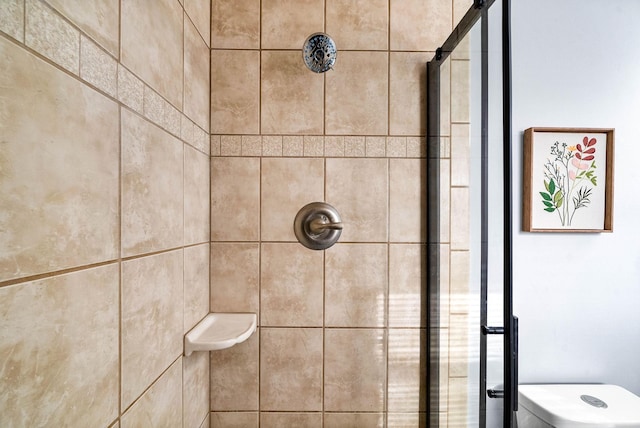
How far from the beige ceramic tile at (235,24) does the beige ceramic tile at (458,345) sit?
1.16 metres

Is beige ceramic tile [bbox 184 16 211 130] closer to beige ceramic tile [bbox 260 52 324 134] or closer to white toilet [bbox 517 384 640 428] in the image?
beige ceramic tile [bbox 260 52 324 134]

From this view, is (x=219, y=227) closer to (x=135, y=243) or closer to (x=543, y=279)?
(x=135, y=243)

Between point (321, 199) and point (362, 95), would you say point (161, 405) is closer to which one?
point (321, 199)

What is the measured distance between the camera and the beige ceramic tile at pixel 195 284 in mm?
1080

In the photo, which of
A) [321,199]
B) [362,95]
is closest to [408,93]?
[362,95]

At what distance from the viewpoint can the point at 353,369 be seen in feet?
4.40

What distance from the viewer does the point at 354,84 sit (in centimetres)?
134

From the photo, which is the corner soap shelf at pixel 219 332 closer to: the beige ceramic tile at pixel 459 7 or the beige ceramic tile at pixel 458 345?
the beige ceramic tile at pixel 458 345

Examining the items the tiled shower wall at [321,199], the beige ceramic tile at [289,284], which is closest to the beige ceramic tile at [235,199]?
the tiled shower wall at [321,199]

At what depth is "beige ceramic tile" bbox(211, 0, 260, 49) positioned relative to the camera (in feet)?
4.34

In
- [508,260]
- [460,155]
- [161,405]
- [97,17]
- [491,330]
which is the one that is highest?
[97,17]

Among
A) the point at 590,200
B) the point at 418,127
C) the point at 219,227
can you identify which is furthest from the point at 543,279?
the point at 219,227

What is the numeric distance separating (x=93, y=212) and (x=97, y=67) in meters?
0.25

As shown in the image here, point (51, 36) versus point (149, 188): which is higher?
point (51, 36)
